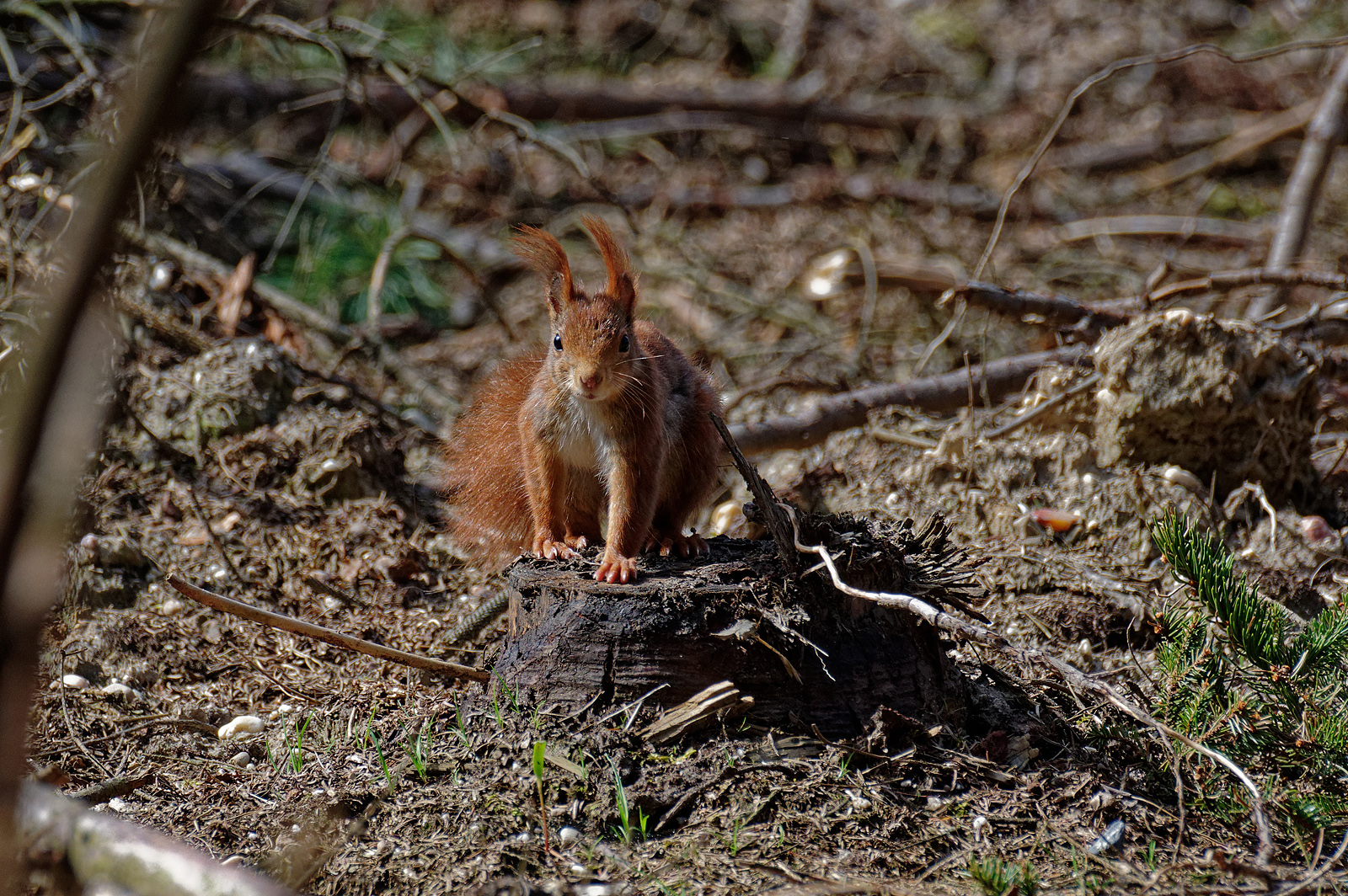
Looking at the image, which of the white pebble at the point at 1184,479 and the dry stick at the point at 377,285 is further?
the dry stick at the point at 377,285

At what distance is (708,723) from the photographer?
2164 millimetres

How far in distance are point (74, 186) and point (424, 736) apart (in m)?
2.64

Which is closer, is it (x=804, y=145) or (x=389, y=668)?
(x=389, y=668)

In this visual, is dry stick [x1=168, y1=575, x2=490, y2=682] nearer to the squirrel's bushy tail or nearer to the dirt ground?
the dirt ground

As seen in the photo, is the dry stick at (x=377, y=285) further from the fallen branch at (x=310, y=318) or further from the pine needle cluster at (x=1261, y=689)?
the pine needle cluster at (x=1261, y=689)

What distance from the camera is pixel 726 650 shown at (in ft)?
7.17

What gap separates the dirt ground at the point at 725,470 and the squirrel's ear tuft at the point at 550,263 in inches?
33.5

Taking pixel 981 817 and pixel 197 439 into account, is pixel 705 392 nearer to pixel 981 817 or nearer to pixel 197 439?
pixel 981 817

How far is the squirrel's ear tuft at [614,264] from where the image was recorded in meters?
2.55

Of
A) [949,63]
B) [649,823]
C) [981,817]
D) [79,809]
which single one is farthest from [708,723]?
[949,63]

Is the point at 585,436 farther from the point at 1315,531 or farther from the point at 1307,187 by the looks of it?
the point at 1307,187

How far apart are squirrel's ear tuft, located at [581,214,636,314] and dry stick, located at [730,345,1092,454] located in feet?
3.82

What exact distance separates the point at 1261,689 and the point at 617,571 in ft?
4.38

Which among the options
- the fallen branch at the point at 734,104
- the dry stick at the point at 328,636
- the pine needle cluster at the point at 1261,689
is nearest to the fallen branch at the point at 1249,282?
the pine needle cluster at the point at 1261,689
